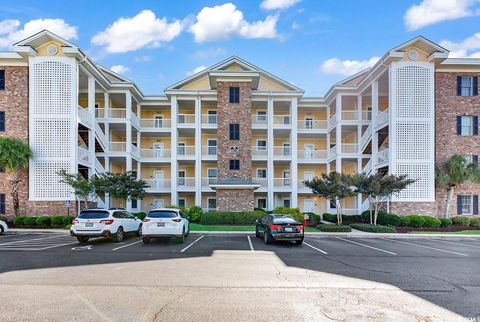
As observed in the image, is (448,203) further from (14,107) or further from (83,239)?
(14,107)

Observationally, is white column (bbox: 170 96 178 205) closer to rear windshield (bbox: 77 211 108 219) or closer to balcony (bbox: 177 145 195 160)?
balcony (bbox: 177 145 195 160)

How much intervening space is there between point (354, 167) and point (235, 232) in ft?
63.6

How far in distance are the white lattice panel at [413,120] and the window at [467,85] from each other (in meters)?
3.36

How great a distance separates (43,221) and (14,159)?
5039 millimetres

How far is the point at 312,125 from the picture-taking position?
1416 inches

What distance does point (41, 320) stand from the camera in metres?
5.37

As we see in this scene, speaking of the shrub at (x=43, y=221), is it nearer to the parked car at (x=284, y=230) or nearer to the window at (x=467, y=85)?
the parked car at (x=284, y=230)

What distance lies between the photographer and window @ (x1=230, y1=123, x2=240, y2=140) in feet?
102

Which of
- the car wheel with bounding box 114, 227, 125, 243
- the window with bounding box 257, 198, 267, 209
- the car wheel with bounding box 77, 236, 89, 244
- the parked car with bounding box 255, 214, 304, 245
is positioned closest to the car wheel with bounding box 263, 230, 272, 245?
the parked car with bounding box 255, 214, 304, 245

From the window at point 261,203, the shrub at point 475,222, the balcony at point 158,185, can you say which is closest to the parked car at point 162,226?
the balcony at point 158,185

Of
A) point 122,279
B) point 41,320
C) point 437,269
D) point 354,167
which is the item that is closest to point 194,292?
point 122,279

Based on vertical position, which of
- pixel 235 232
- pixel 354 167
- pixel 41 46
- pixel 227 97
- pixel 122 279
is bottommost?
pixel 235 232

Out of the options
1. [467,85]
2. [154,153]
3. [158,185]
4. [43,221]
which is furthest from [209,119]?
[467,85]

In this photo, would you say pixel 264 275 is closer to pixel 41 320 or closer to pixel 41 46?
pixel 41 320
